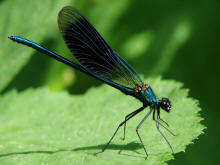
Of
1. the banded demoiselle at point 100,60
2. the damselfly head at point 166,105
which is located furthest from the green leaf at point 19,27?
the damselfly head at point 166,105

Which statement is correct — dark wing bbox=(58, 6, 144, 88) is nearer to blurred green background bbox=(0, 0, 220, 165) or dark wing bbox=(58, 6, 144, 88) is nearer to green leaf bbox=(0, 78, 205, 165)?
green leaf bbox=(0, 78, 205, 165)

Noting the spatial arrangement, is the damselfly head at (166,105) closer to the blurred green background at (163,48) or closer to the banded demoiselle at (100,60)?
the banded demoiselle at (100,60)

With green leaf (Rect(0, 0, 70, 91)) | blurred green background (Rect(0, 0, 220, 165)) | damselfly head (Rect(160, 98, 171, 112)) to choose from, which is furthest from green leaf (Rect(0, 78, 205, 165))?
blurred green background (Rect(0, 0, 220, 165))

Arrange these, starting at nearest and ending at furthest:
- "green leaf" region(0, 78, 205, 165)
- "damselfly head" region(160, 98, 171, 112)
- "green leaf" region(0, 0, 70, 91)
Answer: "green leaf" region(0, 78, 205, 165), "damselfly head" region(160, 98, 171, 112), "green leaf" region(0, 0, 70, 91)

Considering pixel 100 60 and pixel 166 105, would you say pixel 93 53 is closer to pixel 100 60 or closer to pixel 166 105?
pixel 100 60

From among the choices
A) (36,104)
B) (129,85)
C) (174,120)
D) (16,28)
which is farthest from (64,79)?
(174,120)

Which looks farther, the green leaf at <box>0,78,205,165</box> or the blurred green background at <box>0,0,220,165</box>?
the blurred green background at <box>0,0,220,165</box>
